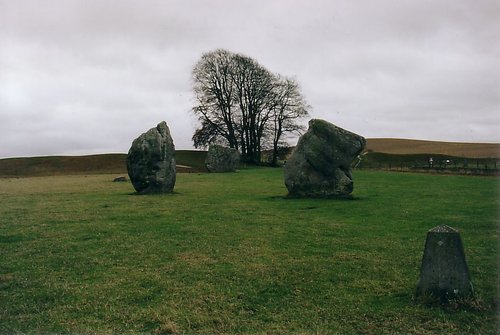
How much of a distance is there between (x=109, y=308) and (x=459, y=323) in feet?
17.3

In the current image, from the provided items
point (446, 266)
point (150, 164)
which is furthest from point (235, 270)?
point (150, 164)

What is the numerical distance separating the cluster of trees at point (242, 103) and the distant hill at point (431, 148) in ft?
67.6

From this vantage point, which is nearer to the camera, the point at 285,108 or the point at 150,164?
the point at 150,164

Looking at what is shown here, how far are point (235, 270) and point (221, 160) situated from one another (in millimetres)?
41005

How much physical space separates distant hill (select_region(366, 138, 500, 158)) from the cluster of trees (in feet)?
67.6


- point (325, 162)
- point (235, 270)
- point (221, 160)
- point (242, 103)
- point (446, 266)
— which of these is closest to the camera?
point (446, 266)

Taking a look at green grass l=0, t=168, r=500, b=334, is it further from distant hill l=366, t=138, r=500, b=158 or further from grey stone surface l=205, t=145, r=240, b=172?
distant hill l=366, t=138, r=500, b=158

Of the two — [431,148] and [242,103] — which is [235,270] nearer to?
[242,103]

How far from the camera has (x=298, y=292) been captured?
786 centimetres

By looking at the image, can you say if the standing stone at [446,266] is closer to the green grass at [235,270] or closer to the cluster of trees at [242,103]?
the green grass at [235,270]

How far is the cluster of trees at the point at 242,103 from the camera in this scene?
63.4 m

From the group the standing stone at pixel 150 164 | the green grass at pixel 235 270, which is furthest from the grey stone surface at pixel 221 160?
the green grass at pixel 235 270

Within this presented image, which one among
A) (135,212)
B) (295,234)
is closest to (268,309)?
(295,234)

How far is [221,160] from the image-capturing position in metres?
50.0
